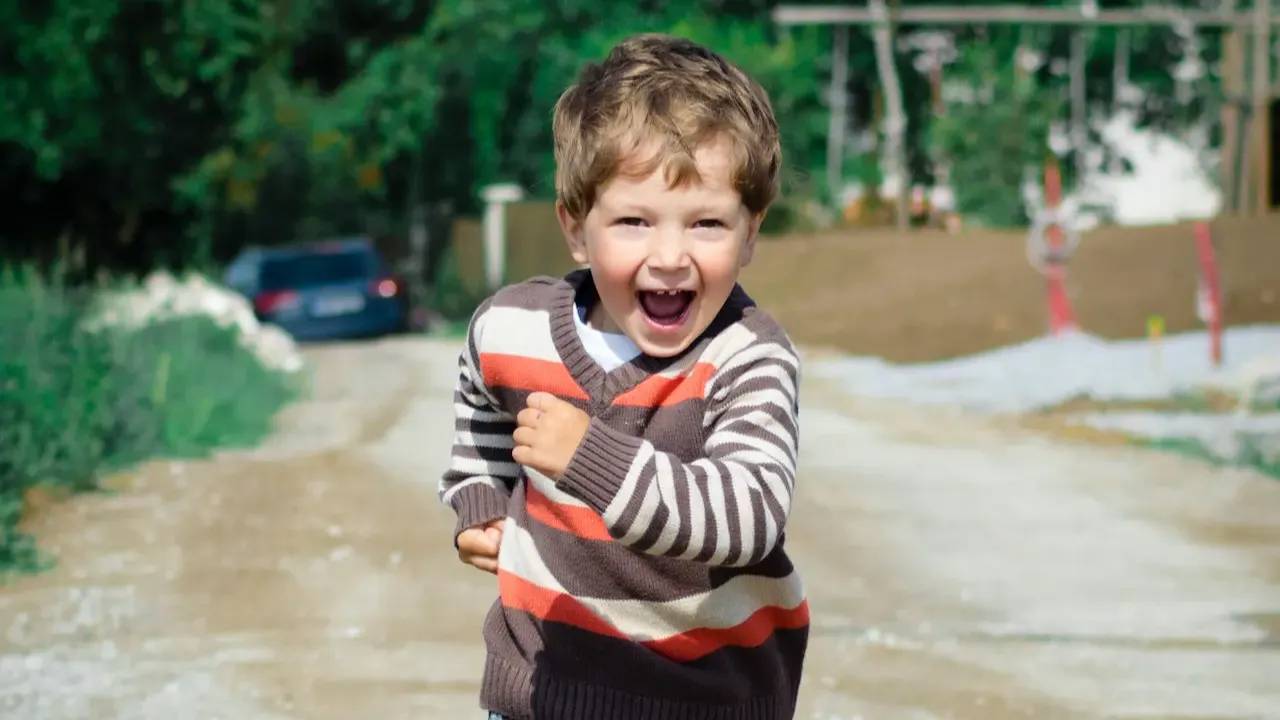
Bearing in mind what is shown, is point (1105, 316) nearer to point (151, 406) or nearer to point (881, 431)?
point (881, 431)

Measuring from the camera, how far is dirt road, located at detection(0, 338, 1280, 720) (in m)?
5.24

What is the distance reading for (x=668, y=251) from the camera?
8.23ft

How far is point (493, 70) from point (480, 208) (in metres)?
3.17

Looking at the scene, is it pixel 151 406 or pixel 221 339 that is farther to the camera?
pixel 221 339

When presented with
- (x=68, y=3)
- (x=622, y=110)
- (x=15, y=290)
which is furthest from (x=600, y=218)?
(x=68, y=3)

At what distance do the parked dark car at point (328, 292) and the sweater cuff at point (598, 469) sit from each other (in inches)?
879

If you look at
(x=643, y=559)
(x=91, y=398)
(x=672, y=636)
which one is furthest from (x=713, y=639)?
(x=91, y=398)

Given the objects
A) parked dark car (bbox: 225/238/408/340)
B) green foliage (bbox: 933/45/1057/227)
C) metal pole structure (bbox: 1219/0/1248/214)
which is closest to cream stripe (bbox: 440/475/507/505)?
parked dark car (bbox: 225/238/408/340)

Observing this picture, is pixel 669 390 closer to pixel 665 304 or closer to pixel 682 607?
pixel 665 304

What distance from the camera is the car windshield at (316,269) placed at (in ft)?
80.9

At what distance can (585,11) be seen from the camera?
42.0 m

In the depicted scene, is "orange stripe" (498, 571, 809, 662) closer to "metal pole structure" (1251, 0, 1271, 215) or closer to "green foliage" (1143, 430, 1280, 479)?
"green foliage" (1143, 430, 1280, 479)

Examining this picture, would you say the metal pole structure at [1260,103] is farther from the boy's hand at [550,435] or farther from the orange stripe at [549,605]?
the boy's hand at [550,435]

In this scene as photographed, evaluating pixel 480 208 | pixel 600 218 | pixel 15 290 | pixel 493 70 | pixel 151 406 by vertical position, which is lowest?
pixel 480 208
